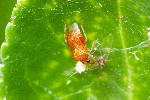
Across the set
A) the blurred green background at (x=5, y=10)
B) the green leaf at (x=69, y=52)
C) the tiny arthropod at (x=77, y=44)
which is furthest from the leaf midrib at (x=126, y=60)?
the blurred green background at (x=5, y=10)

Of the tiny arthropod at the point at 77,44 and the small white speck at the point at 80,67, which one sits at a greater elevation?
the tiny arthropod at the point at 77,44

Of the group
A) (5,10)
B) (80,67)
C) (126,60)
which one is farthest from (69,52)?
(5,10)

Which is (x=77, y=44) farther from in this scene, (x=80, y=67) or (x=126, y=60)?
(x=126, y=60)

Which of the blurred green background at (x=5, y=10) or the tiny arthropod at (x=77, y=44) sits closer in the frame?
the tiny arthropod at (x=77, y=44)

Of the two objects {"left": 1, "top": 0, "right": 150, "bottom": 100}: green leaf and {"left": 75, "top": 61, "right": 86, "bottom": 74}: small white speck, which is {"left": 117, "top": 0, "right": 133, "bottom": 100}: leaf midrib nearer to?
{"left": 1, "top": 0, "right": 150, "bottom": 100}: green leaf

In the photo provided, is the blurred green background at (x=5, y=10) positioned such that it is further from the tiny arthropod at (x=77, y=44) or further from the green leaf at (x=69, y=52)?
the tiny arthropod at (x=77, y=44)

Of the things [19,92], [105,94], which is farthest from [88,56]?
[19,92]

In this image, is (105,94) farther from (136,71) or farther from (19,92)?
(19,92)
